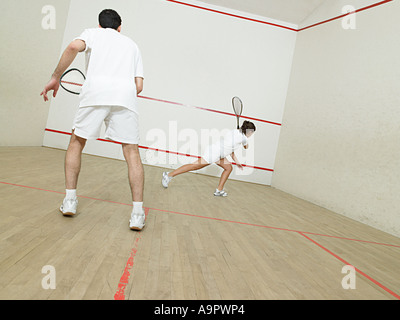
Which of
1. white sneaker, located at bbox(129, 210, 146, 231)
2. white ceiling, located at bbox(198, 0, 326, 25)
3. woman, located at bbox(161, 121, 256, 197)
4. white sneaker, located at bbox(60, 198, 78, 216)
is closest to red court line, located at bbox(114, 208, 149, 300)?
white sneaker, located at bbox(129, 210, 146, 231)

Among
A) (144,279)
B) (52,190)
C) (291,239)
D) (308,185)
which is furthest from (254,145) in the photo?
(144,279)

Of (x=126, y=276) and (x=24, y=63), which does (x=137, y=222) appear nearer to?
(x=126, y=276)

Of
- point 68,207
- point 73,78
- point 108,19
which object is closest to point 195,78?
point 73,78

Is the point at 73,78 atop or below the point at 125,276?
atop

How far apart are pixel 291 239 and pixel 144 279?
1.20 meters

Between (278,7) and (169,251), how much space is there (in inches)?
188

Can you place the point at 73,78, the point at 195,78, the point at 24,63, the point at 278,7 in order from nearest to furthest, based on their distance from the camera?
the point at 73,78 < the point at 24,63 < the point at 278,7 < the point at 195,78

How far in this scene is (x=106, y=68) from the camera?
1.44 metres

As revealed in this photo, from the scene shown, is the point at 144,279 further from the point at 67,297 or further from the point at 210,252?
the point at 210,252

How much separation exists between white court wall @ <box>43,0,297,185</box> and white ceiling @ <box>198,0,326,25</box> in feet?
0.54

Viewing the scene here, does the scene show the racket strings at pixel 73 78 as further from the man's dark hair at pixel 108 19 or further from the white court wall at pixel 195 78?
the white court wall at pixel 195 78

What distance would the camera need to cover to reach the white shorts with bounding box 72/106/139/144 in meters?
1.46

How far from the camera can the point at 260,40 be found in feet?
17.0

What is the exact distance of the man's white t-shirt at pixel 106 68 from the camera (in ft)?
4.68
